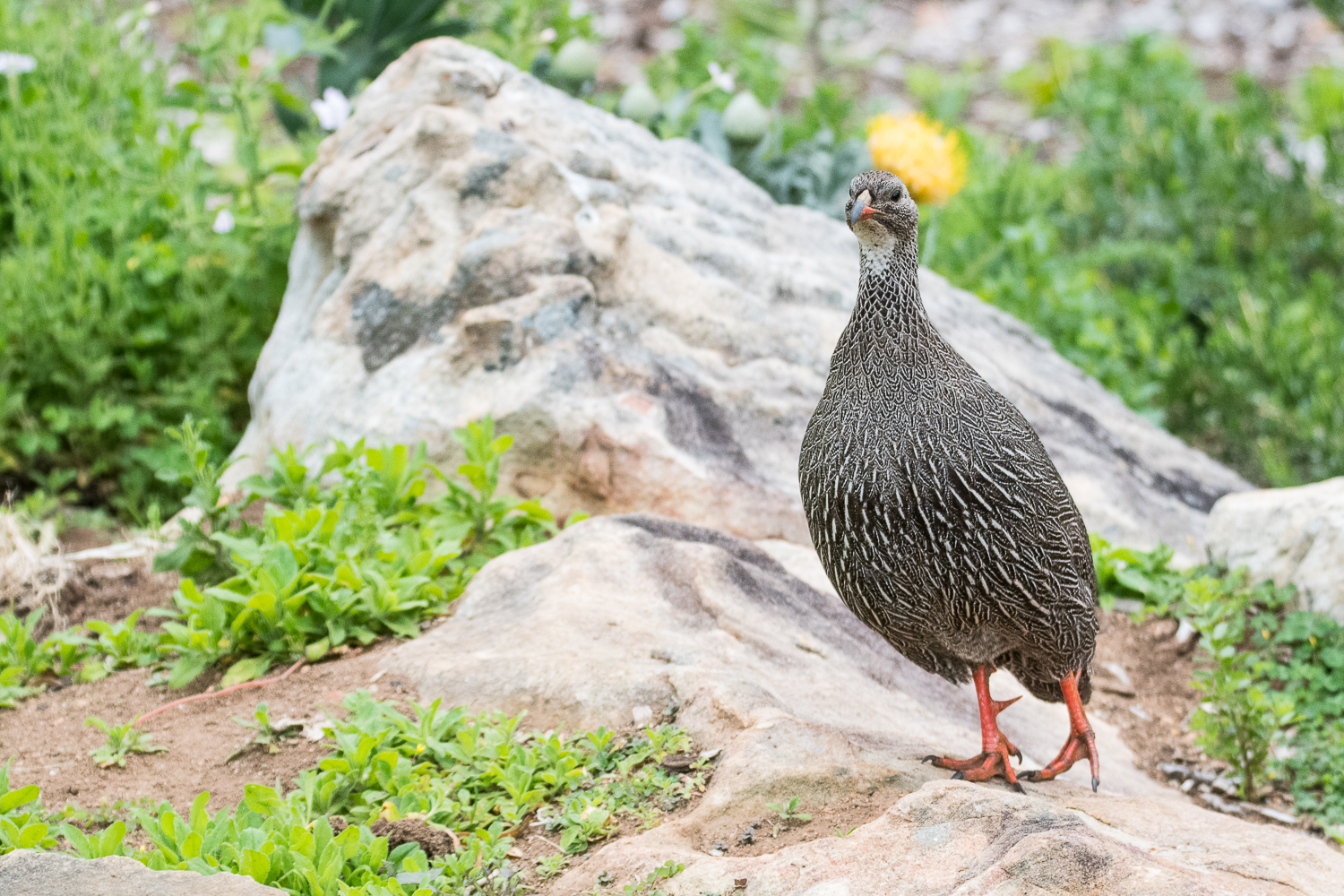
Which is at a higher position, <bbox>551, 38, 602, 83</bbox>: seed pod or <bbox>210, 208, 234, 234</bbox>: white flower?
<bbox>551, 38, 602, 83</bbox>: seed pod

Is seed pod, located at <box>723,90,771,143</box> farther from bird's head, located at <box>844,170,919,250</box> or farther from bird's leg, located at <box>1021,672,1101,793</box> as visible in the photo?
bird's leg, located at <box>1021,672,1101,793</box>

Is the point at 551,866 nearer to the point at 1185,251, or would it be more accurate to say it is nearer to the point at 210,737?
the point at 210,737

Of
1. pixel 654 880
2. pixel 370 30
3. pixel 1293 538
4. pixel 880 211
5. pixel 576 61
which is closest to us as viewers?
pixel 654 880

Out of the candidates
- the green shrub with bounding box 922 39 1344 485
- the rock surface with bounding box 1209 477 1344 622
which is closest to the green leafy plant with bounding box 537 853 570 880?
the rock surface with bounding box 1209 477 1344 622

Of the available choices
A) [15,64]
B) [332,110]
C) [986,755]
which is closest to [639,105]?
[332,110]

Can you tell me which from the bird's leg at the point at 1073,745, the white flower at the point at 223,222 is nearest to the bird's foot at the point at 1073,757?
the bird's leg at the point at 1073,745

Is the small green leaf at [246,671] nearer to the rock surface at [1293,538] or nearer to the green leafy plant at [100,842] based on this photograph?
the green leafy plant at [100,842]

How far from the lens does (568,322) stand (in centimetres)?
469

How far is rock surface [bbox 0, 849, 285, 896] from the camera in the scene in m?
2.22

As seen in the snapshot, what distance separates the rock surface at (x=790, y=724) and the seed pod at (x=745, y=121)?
2.56 metres

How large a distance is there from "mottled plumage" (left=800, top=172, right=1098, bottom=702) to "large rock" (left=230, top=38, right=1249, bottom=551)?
4.80 ft

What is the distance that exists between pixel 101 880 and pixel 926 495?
1.89 metres

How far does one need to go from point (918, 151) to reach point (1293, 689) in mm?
3162

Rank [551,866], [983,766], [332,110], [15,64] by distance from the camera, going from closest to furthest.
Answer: [551,866] → [983,766] → [332,110] → [15,64]
